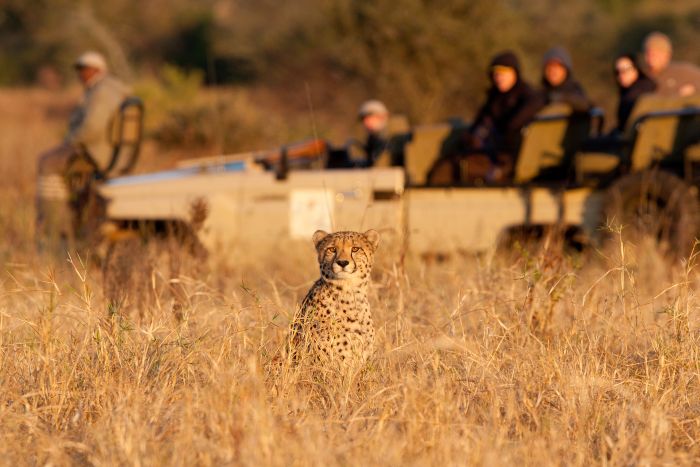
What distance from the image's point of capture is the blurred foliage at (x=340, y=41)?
21.5 meters

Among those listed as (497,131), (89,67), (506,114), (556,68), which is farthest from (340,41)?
(497,131)

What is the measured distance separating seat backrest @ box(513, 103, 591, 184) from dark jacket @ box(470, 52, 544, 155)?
192 millimetres

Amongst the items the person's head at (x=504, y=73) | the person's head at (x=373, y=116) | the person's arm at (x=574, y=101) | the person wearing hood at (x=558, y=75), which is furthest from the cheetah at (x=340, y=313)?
the person wearing hood at (x=558, y=75)

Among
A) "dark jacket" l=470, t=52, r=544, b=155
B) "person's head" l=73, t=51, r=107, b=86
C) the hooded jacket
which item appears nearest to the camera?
"dark jacket" l=470, t=52, r=544, b=155

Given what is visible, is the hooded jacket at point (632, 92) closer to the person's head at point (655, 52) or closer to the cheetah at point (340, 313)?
the person's head at point (655, 52)

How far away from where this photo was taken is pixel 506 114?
8.94 m

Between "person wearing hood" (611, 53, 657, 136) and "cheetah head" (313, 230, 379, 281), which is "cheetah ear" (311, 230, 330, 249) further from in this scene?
"person wearing hood" (611, 53, 657, 136)

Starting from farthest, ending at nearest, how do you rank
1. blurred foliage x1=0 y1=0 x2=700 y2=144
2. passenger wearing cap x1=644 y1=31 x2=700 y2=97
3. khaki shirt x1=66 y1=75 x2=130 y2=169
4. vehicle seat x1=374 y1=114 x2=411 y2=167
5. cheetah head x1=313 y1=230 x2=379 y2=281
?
blurred foliage x1=0 y1=0 x2=700 y2=144 → khaki shirt x1=66 y1=75 x2=130 y2=169 → passenger wearing cap x1=644 y1=31 x2=700 y2=97 → vehicle seat x1=374 y1=114 x2=411 y2=167 → cheetah head x1=313 y1=230 x2=379 y2=281

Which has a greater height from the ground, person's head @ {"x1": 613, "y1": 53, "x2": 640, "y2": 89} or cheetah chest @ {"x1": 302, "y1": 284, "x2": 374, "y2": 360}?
person's head @ {"x1": 613, "y1": 53, "x2": 640, "y2": 89}

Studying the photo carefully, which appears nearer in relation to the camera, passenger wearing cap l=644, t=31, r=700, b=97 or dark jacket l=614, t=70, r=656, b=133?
dark jacket l=614, t=70, r=656, b=133

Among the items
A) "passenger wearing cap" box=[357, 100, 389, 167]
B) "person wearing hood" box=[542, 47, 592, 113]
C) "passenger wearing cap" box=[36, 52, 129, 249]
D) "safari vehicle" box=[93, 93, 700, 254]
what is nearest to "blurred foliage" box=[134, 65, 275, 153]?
"passenger wearing cap" box=[36, 52, 129, 249]

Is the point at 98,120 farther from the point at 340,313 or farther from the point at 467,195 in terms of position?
the point at 340,313

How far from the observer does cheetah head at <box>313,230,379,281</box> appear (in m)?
4.74

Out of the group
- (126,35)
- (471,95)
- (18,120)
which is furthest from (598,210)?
(126,35)
